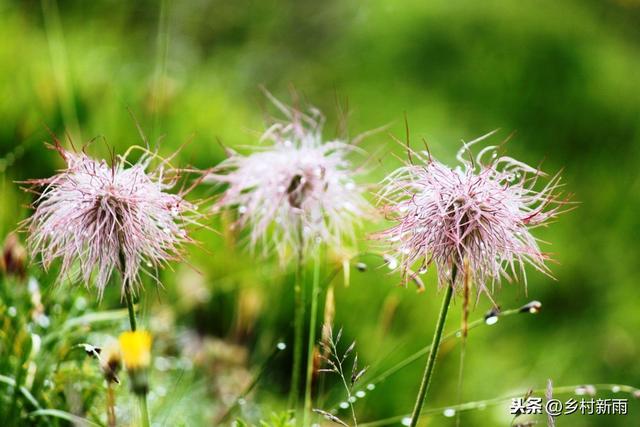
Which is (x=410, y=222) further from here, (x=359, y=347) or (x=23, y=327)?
(x=359, y=347)

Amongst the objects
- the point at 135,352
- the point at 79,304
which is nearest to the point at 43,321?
the point at 79,304

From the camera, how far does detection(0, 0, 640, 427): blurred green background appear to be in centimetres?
192

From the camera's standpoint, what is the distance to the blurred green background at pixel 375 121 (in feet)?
6.30

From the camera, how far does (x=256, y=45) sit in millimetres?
4699

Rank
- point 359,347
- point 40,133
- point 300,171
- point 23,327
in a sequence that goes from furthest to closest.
A: point 40,133
point 359,347
point 23,327
point 300,171

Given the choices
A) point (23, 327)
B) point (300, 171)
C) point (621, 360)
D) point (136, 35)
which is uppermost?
point (136, 35)

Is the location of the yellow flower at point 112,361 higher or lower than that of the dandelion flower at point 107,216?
lower

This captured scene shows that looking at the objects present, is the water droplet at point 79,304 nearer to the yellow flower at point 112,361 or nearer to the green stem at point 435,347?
the yellow flower at point 112,361

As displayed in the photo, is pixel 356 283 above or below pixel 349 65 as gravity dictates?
below

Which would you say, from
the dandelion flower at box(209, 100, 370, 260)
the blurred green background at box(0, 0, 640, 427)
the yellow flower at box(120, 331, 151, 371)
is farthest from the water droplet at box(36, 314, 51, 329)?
the yellow flower at box(120, 331, 151, 371)

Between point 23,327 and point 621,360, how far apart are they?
2.28m

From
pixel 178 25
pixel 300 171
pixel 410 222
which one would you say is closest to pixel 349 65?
pixel 178 25

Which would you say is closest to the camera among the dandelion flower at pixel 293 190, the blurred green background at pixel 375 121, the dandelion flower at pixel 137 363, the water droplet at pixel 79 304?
the dandelion flower at pixel 137 363

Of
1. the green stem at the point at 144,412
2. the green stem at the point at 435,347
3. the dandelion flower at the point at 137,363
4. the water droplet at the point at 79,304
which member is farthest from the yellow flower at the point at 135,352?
the water droplet at the point at 79,304
